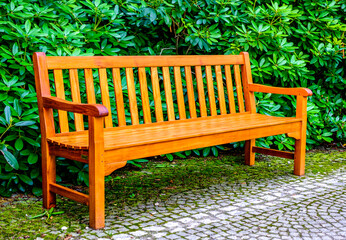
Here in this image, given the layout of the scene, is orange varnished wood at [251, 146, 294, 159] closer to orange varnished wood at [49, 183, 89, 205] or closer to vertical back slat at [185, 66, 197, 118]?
vertical back slat at [185, 66, 197, 118]

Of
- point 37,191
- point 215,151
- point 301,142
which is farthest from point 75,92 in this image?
point 301,142

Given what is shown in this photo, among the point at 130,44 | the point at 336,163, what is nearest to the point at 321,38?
the point at 336,163

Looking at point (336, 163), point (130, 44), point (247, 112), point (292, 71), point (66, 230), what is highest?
point (130, 44)

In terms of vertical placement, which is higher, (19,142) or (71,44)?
(71,44)

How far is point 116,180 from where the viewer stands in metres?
4.46

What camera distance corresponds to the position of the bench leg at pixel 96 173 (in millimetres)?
2971

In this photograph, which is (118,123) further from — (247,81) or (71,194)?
(247,81)

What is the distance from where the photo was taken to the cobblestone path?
3072 mm

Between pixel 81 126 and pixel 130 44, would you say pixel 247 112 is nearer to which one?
pixel 130 44

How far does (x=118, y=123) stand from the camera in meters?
3.89

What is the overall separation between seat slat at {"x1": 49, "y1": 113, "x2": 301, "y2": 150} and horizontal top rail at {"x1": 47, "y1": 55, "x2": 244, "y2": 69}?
53 cm

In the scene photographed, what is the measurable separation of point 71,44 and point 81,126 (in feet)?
2.97

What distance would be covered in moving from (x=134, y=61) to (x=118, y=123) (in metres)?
0.55

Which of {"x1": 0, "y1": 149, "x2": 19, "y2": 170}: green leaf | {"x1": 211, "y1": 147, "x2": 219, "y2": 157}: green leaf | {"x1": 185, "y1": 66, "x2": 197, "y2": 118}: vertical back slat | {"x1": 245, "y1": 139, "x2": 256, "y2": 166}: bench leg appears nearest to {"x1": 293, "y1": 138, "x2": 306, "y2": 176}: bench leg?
{"x1": 245, "y1": 139, "x2": 256, "y2": 166}: bench leg
